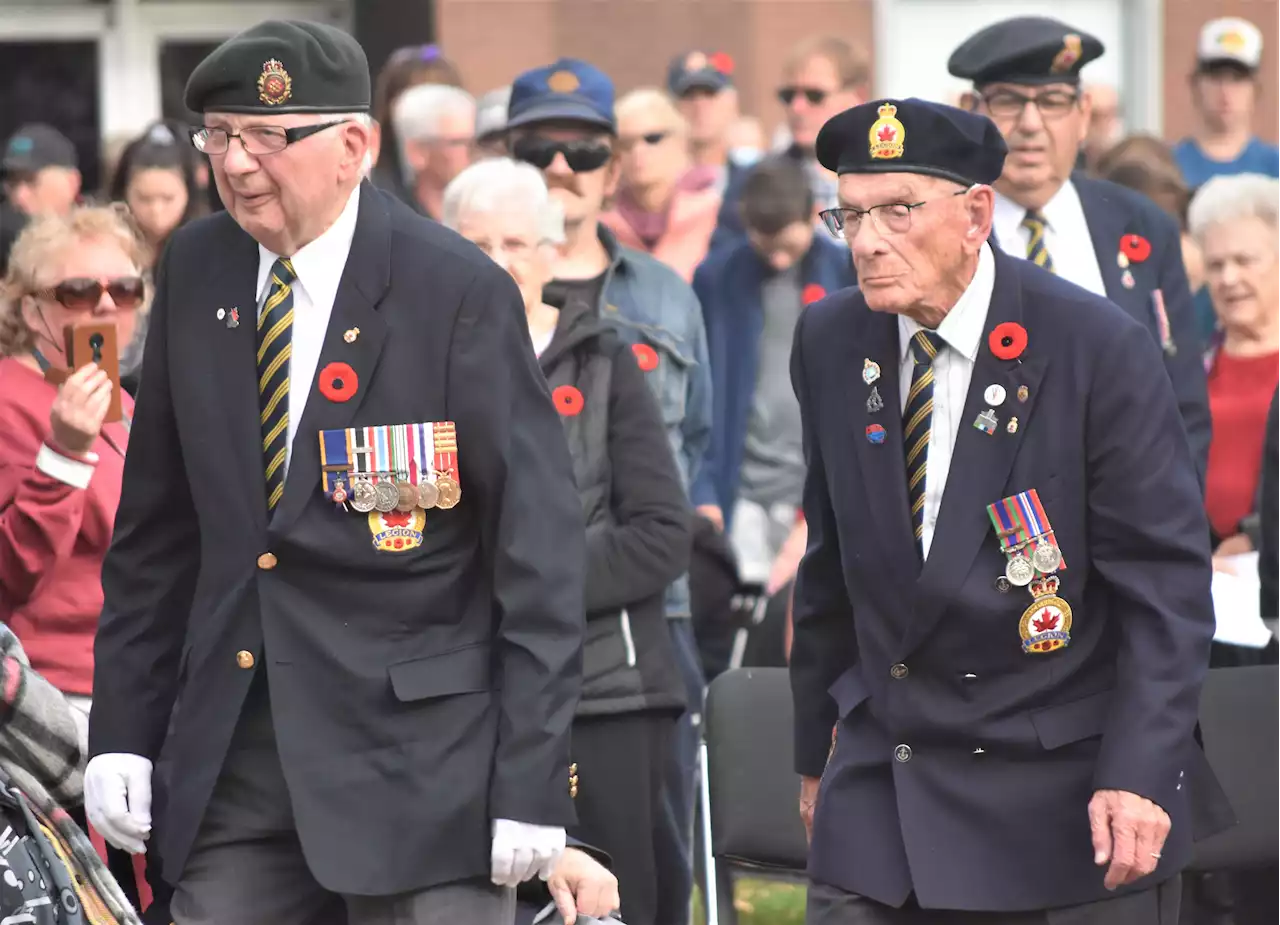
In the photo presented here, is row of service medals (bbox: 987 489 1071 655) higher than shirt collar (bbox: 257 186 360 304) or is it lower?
lower

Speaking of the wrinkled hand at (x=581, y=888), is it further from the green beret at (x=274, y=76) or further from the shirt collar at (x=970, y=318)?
the green beret at (x=274, y=76)

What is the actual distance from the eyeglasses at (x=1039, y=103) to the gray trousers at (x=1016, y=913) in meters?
2.51

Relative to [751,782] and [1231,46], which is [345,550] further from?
[1231,46]

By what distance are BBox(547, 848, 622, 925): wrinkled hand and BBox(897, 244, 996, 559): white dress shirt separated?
83 centimetres

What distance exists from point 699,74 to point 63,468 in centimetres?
691

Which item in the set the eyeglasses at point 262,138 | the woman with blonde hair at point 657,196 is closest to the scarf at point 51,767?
the eyeglasses at point 262,138

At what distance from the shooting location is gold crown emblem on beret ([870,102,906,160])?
430 centimetres

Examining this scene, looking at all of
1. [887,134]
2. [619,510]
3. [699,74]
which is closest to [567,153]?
[619,510]

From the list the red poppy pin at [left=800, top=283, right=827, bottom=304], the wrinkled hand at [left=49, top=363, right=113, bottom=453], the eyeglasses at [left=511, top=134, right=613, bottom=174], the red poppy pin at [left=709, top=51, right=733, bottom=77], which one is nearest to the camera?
the wrinkled hand at [left=49, top=363, right=113, bottom=453]

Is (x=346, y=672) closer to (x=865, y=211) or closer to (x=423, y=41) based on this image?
(x=865, y=211)

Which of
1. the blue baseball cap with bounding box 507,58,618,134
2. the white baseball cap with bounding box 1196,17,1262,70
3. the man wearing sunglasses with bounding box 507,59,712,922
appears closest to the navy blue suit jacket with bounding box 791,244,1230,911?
the man wearing sunglasses with bounding box 507,59,712,922

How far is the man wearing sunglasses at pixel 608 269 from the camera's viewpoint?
6.59 metres

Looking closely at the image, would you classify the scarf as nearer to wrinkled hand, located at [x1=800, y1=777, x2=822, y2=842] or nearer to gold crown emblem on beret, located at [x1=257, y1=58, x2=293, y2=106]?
gold crown emblem on beret, located at [x1=257, y1=58, x2=293, y2=106]

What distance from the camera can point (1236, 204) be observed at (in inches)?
296
